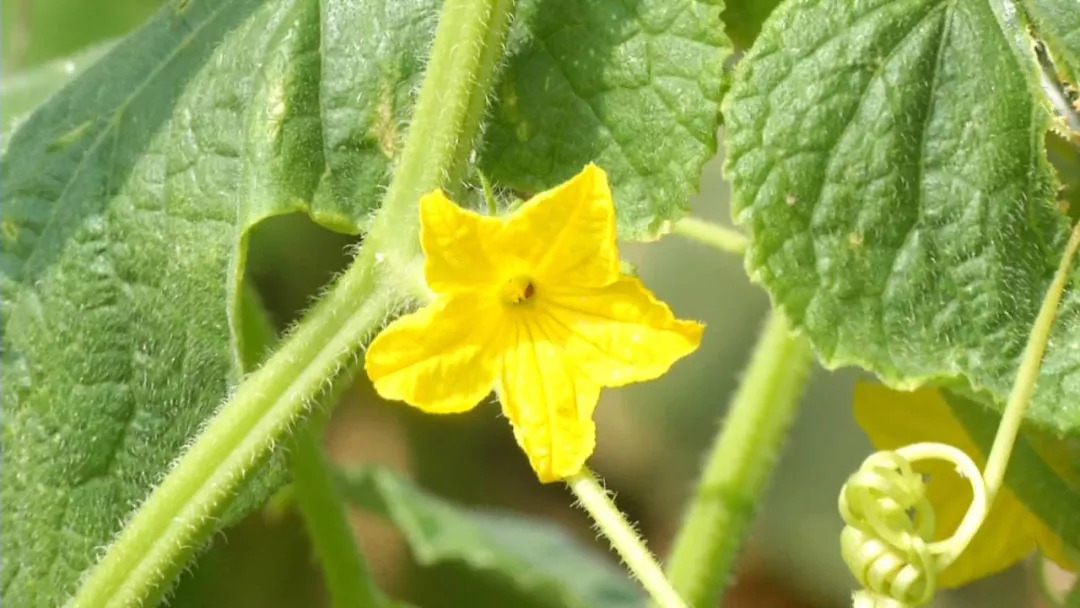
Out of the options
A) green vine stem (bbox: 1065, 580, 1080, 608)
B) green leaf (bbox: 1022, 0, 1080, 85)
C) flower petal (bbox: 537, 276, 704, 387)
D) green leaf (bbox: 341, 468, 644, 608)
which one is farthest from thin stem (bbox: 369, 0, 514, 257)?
green leaf (bbox: 341, 468, 644, 608)

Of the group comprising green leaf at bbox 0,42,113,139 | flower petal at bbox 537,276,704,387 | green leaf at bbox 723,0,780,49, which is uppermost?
green leaf at bbox 723,0,780,49

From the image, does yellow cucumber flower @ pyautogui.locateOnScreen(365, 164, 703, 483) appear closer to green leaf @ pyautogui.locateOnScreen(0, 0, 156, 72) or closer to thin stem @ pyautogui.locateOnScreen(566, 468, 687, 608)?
thin stem @ pyautogui.locateOnScreen(566, 468, 687, 608)

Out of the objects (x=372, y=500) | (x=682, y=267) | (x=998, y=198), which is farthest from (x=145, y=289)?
(x=682, y=267)

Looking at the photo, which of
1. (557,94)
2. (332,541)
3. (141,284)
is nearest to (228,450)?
(141,284)

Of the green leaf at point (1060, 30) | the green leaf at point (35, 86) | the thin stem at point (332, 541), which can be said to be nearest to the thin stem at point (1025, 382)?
the green leaf at point (1060, 30)

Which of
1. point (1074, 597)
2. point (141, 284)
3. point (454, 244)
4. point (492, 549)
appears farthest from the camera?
point (492, 549)

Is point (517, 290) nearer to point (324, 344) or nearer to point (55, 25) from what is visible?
point (324, 344)

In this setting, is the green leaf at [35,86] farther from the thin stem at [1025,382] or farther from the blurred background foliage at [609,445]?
the thin stem at [1025,382]
